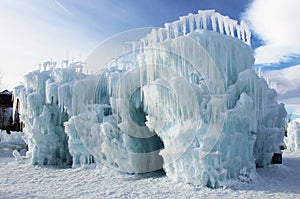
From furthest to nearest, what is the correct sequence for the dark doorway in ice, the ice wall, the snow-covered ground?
the ice wall < the dark doorway in ice < the snow-covered ground

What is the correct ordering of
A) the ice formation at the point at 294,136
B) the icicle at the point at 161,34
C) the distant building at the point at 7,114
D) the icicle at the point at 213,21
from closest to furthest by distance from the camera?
the icicle at the point at 213,21 < the icicle at the point at 161,34 < the ice formation at the point at 294,136 < the distant building at the point at 7,114

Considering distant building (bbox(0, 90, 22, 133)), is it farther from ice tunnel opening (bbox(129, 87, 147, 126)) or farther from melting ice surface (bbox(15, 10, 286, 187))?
ice tunnel opening (bbox(129, 87, 147, 126))

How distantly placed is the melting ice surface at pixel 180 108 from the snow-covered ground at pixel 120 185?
47cm

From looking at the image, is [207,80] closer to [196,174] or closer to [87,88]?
[196,174]

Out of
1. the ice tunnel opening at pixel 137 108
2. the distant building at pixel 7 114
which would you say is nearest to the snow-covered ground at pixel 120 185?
the ice tunnel opening at pixel 137 108

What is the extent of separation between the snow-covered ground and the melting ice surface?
0.47 m

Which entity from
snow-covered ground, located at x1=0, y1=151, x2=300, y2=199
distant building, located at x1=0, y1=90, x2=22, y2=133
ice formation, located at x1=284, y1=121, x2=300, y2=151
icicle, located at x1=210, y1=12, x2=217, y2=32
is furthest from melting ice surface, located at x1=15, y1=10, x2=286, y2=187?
distant building, located at x1=0, y1=90, x2=22, y2=133

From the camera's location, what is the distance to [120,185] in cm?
929

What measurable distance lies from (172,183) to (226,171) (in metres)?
1.82

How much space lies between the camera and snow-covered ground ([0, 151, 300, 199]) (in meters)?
8.07

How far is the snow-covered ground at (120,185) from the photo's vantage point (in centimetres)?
807

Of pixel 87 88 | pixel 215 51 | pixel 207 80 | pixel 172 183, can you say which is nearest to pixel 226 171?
pixel 172 183

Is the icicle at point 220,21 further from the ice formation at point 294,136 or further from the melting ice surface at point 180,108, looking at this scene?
the ice formation at point 294,136

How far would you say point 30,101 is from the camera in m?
13.4
